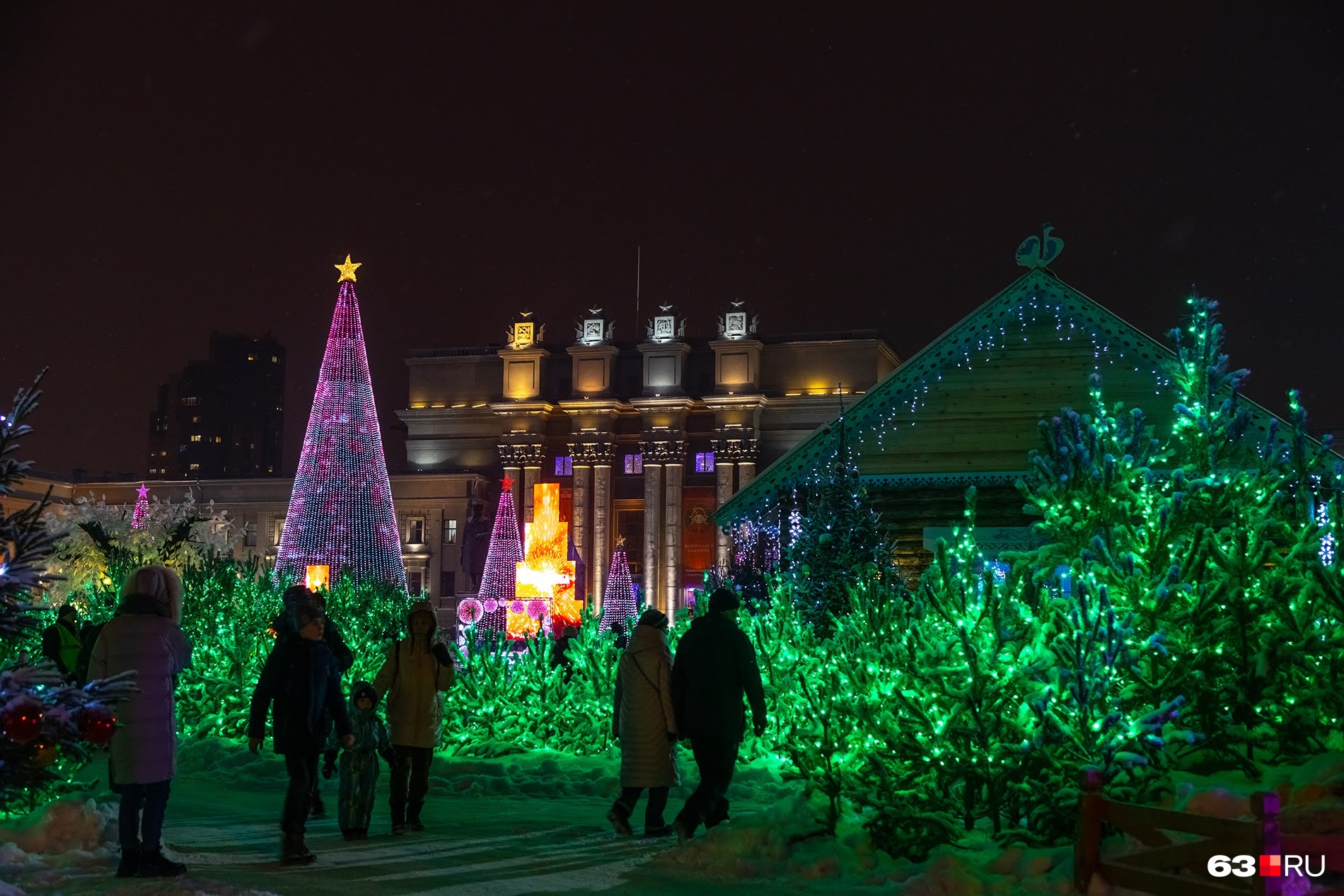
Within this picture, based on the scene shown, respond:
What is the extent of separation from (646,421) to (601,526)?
667 centimetres

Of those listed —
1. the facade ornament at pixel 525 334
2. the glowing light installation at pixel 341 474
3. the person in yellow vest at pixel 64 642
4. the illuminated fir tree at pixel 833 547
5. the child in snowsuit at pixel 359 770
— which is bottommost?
the child in snowsuit at pixel 359 770

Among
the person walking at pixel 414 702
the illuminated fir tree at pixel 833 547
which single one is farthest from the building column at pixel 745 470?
the person walking at pixel 414 702

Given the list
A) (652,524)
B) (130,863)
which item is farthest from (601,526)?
(130,863)

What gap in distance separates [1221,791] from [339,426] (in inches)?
1040

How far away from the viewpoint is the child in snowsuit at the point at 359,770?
9922 millimetres

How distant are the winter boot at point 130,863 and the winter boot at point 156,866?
0.02 metres

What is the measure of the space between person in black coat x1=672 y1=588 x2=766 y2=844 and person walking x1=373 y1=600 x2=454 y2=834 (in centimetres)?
186

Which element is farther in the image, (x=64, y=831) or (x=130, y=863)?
(x=64, y=831)

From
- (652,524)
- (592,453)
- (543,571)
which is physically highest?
(592,453)

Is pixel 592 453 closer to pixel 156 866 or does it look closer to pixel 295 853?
pixel 295 853

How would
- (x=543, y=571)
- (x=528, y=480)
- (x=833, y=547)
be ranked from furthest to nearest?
(x=528, y=480)
(x=543, y=571)
(x=833, y=547)

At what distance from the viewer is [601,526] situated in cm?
7788

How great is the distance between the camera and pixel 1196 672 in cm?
899

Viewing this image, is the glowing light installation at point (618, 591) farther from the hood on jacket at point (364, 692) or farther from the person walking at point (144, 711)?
the person walking at point (144, 711)
